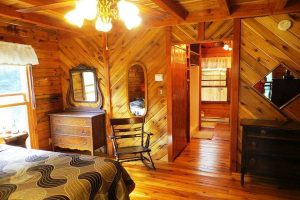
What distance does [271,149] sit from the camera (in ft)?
9.24

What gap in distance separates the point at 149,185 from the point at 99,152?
1.61 metres

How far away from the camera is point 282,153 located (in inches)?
109

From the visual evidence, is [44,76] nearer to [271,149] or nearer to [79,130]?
[79,130]

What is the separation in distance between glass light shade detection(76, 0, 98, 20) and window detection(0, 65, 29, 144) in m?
2.51

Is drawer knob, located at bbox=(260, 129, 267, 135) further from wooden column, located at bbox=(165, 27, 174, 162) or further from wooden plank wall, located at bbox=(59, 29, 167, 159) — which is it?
wooden plank wall, located at bbox=(59, 29, 167, 159)

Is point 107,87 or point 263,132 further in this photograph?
point 107,87

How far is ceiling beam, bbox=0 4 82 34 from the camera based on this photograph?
9.64ft

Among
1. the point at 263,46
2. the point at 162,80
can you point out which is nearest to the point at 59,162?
the point at 162,80

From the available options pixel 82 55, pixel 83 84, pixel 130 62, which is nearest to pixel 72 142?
pixel 83 84

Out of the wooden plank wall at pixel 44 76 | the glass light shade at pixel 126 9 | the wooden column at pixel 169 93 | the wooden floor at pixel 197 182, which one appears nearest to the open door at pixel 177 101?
the wooden column at pixel 169 93

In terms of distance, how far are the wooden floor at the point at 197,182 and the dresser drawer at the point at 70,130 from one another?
0.92 meters

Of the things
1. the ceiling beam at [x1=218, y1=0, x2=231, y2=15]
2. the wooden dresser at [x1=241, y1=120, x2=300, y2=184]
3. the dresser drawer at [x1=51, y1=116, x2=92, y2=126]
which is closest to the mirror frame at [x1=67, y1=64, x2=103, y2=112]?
the dresser drawer at [x1=51, y1=116, x2=92, y2=126]

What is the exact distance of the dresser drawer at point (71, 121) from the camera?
3.82 metres

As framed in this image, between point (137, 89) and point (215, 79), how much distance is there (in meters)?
3.85
